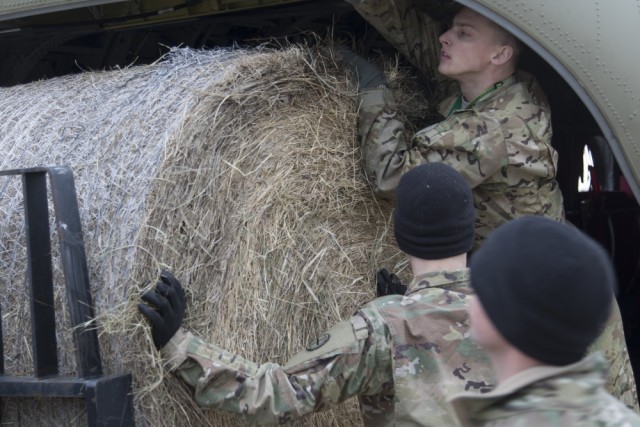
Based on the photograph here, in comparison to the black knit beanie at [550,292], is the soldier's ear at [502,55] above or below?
above

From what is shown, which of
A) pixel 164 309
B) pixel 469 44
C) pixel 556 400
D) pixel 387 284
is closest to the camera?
pixel 556 400

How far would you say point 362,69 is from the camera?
Result: 3.39 meters

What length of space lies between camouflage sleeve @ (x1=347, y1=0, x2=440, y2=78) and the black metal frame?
1.25 metres

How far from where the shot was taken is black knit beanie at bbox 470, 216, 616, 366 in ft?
4.71

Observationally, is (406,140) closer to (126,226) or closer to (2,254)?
(126,226)

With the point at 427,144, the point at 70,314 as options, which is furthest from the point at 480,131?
the point at 70,314

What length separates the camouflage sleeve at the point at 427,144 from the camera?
121 inches

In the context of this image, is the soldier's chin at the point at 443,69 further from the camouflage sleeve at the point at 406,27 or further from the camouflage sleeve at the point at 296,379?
the camouflage sleeve at the point at 296,379

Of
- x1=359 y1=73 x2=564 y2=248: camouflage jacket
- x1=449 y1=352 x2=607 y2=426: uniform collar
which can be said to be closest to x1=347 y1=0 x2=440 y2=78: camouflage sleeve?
x1=359 y1=73 x2=564 y2=248: camouflage jacket

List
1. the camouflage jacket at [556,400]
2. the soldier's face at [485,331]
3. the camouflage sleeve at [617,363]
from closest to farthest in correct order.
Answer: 1. the camouflage jacket at [556,400]
2. the soldier's face at [485,331]
3. the camouflage sleeve at [617,363]

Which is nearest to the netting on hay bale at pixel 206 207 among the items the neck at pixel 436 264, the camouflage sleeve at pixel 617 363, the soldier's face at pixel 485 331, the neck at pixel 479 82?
the neck at pixel 479 82

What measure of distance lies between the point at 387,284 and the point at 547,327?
5.25 ft

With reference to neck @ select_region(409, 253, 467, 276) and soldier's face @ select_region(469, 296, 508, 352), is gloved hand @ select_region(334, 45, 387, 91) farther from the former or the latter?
soldier's face @ select_region(469, 296, 508, 352)

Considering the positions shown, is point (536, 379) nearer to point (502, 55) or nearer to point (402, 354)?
point (402, 354)
